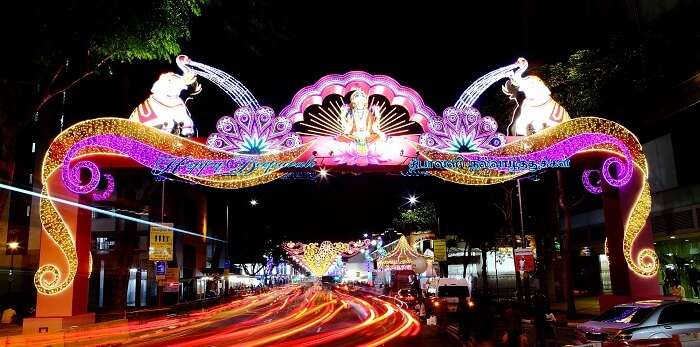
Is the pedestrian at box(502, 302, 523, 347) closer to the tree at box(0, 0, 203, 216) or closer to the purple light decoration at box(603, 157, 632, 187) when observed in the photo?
the purple light decoration at box(603, 157, 632, 187)

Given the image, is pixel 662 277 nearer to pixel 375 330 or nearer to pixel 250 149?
pixel 375 330

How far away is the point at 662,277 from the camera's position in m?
30.9

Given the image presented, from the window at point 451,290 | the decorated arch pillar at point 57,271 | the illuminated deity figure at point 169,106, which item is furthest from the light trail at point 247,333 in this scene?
the illuminated deity figure at point 169,106

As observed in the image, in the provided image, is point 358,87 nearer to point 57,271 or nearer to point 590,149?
point 590,149

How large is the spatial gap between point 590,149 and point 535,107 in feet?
7.82

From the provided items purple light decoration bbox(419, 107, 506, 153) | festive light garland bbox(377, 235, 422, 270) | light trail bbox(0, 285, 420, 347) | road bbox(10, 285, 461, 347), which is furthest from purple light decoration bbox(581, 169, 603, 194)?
festive light garland bbox(377, 235, 422, 270)

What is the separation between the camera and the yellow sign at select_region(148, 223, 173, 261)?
28078 mm

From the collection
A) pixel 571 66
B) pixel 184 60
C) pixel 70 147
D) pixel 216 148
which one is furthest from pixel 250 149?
pixel 571 66

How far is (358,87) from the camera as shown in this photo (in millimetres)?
20516

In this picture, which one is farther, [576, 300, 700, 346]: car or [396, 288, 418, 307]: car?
[396, 288, 418, 307]: car

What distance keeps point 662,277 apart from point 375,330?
16.1m

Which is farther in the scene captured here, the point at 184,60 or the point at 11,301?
the point at 11,301

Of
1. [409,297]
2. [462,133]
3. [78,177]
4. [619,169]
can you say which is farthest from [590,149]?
[409,297]

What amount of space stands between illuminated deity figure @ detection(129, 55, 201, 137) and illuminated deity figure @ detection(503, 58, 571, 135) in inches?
446
